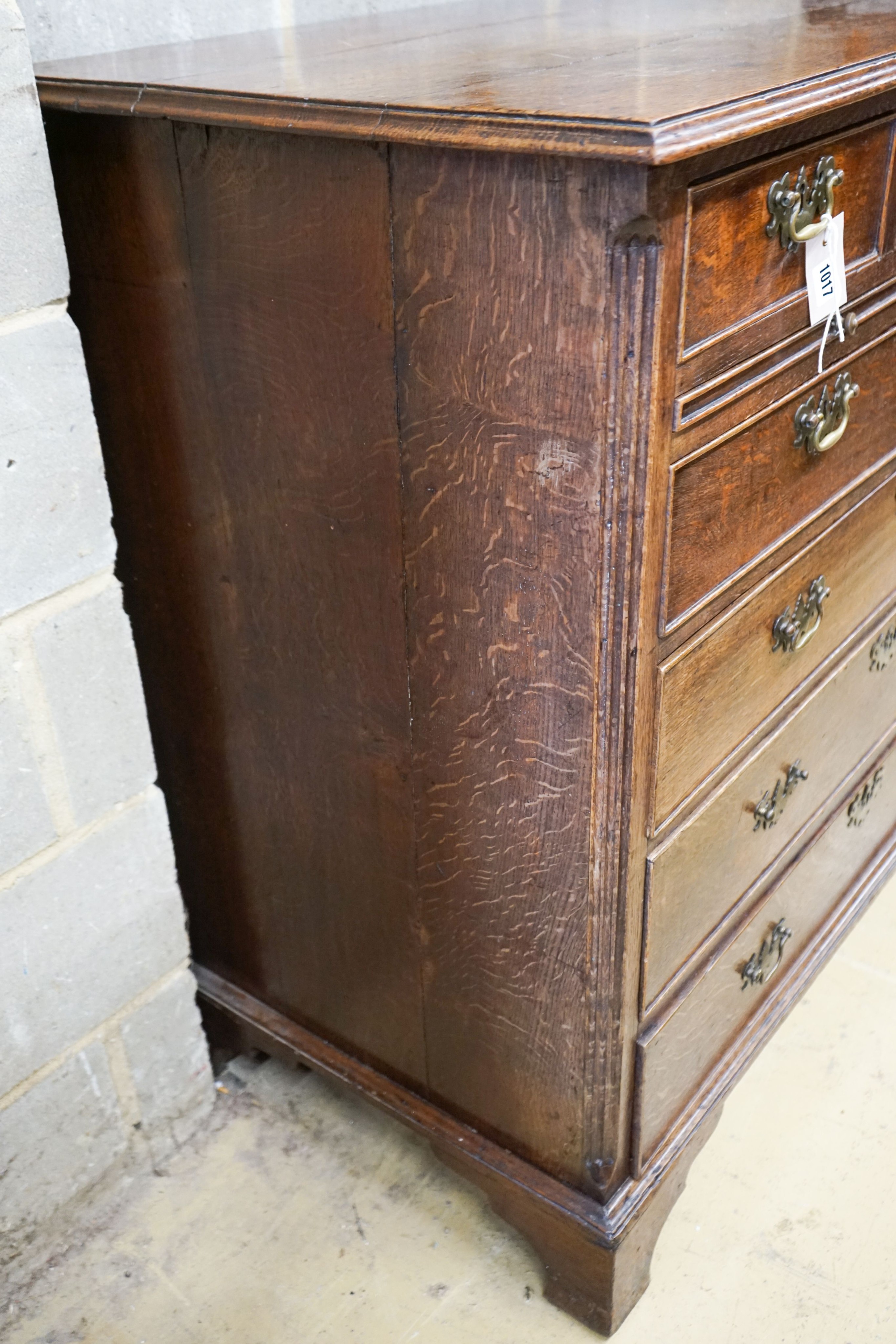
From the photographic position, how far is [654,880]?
1004 millimetres

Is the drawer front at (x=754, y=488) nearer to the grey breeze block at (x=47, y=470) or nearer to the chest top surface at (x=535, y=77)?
the chest top surface at (x=535, y=77)

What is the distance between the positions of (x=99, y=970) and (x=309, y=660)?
45cm

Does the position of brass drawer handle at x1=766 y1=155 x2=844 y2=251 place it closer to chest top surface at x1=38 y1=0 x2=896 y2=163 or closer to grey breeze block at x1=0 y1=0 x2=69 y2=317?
chest top surface at x1=38 y1=0 x2=896 y2=163

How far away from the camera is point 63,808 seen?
3.84 ft

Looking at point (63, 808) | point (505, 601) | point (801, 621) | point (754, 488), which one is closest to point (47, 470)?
point (63, 808)

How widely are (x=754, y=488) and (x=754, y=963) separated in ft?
→ 1.91

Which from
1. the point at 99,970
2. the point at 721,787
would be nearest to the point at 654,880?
the point at 721,787

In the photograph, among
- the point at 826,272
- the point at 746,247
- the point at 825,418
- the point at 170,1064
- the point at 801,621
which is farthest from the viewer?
the point at 170,1064

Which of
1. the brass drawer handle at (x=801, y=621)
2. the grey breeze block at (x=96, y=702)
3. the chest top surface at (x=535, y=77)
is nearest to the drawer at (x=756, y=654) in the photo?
the brass drawer handle at (x=801, y=621)

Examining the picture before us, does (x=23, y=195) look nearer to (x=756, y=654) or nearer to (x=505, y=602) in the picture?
(x=505, y=602)

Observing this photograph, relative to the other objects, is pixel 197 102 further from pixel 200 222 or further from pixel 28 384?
pixel 28 384

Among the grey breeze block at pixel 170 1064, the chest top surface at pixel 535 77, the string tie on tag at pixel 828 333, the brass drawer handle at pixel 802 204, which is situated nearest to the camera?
the chest top surface at pixel 535 77

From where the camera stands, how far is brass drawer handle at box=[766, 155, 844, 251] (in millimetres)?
833

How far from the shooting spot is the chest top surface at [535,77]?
712 mm
